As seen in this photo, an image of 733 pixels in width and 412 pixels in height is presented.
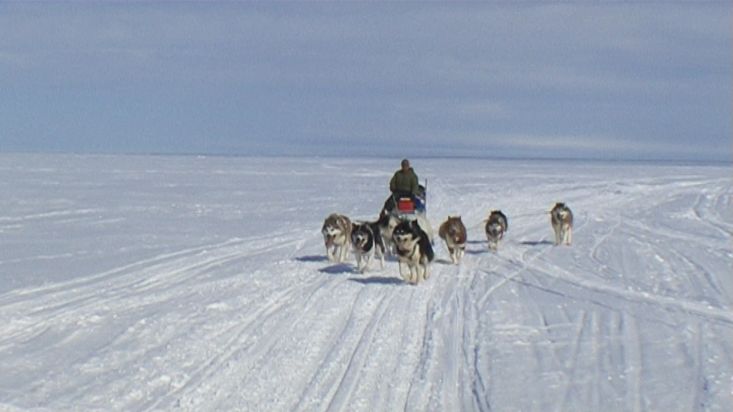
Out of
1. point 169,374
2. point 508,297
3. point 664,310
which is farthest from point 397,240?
point 169,374

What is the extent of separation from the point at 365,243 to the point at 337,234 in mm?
1313

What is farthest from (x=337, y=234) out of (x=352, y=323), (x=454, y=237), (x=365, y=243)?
(x=352, y=323)

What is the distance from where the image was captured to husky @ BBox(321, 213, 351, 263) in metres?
16.0

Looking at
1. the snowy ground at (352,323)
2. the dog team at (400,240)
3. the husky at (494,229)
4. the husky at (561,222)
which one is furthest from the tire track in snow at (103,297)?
the husky at (561,222)

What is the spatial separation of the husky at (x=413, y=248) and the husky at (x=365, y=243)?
74 cm

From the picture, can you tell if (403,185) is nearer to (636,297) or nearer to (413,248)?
(413,248)

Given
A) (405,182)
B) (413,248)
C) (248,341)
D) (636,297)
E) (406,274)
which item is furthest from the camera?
(405,182)

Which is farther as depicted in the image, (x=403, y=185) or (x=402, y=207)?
(x=403, y=185)

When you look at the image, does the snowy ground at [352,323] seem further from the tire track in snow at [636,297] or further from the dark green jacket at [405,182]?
the dark green jacket at [405,182]

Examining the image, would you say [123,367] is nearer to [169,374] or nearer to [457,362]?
[169,374]

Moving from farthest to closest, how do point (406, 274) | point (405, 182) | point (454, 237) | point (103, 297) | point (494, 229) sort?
point (494, 229) < point (405, 182) < point (454, 237) < point (406, 274) < point (103, 297)

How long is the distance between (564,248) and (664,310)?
6.73 meters

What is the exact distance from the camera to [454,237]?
15.9m

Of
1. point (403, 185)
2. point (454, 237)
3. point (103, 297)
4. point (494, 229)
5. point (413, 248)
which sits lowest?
point (103, 297)
